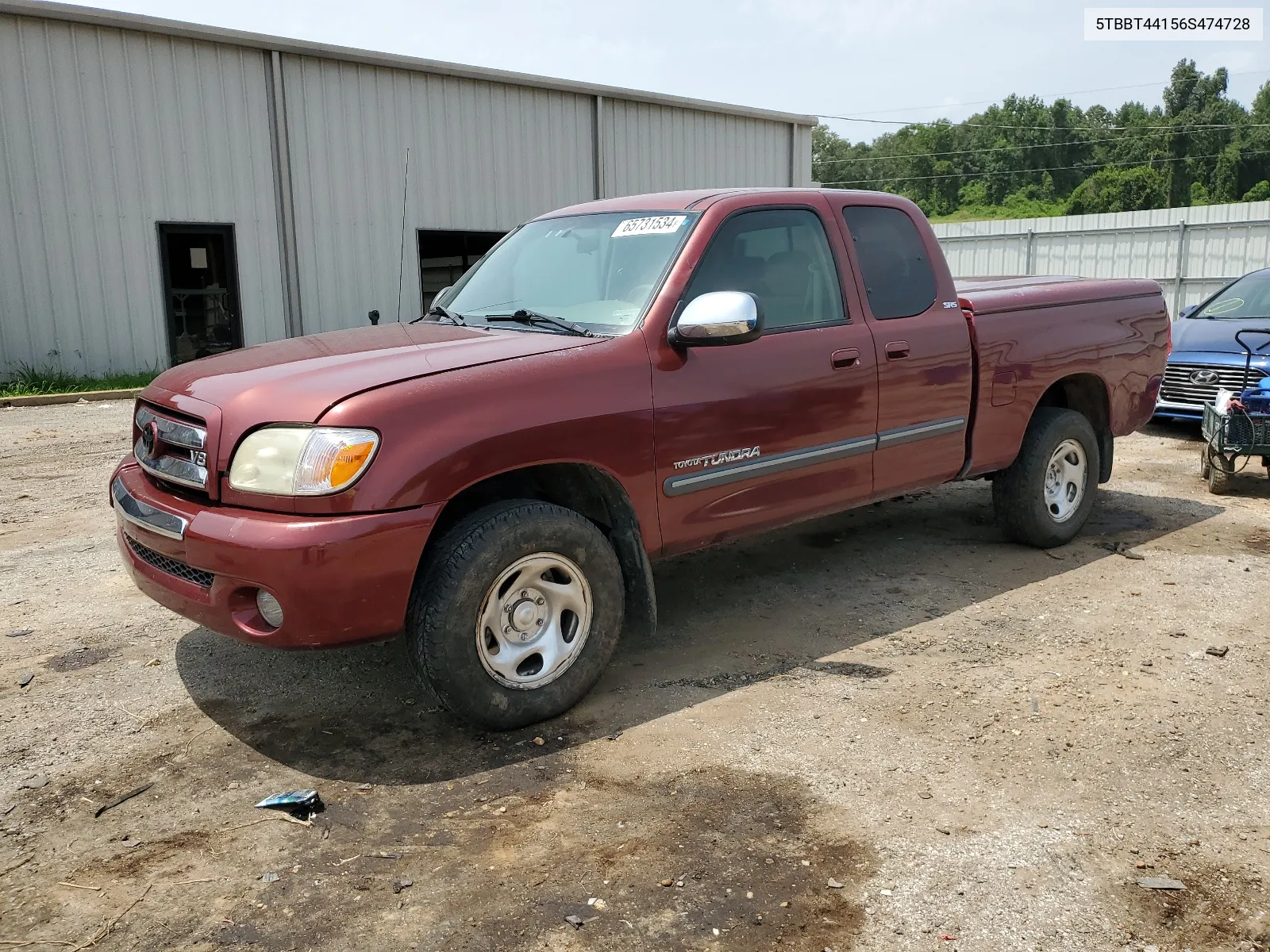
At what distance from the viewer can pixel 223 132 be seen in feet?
46.9

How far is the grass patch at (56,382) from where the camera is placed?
1279 cm

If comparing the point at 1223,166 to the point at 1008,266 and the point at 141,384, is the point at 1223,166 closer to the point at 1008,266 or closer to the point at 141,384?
the point at 1008,266

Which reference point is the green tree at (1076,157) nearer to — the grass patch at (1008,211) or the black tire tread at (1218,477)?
the grass patch at (1008,211)

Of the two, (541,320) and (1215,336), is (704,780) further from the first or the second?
(1215,336)

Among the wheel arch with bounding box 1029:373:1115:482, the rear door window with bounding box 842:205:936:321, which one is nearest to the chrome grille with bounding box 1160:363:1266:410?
the wheel arch with bounding box 1029:373:1115:482

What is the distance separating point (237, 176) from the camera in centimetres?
1451

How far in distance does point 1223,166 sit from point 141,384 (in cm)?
8053

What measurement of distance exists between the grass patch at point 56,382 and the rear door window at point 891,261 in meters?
11.0

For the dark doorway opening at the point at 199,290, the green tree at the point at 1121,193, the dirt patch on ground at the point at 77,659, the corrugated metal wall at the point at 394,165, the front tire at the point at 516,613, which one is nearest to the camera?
the front tire at the point at 516,613

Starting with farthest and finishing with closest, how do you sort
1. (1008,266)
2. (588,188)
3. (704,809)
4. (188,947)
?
(1008,266)
(588,188)
(704,809)
(188,947)

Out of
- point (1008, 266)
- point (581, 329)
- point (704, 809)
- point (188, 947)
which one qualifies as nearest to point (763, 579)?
point (581, 329)

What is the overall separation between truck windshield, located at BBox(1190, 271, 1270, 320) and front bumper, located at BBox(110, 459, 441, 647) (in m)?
9.18


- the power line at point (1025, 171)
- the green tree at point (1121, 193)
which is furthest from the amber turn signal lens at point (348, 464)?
the green tree at point (1121, 193)

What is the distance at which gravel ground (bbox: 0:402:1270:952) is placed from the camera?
268cm
